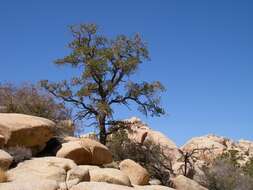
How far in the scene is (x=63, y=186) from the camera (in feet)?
49.8

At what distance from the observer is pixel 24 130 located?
19.6 meters

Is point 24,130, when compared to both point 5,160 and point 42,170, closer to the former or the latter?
point 5,160

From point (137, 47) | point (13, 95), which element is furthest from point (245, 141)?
point (13, 95)

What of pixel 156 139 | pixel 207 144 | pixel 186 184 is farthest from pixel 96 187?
pixel 207 144

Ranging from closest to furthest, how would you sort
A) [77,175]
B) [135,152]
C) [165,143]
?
[77,175] < [135,152] < [165,143]

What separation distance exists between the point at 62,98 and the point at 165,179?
825 cm

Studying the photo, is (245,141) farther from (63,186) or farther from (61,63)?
(63,186)

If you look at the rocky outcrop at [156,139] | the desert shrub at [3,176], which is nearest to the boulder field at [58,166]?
the desert shrub at [3,176]

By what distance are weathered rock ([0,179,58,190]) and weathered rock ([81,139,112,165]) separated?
22.8 feet

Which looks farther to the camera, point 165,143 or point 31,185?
point 165,143

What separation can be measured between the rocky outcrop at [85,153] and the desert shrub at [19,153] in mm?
1831

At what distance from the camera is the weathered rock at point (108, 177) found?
56.0 feet

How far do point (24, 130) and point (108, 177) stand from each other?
464 cm

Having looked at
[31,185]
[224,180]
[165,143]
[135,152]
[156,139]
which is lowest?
[31,185]
